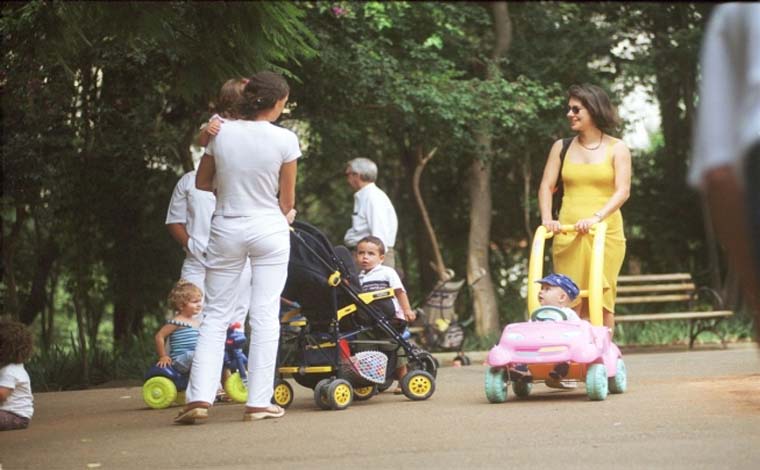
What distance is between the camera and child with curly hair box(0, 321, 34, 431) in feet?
27.8

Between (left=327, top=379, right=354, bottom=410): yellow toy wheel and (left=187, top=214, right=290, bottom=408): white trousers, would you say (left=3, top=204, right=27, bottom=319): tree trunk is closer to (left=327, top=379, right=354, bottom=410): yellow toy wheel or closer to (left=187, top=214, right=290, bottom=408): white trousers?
(left=327, top=379, right=354, bottom=410): yellow toy wheel

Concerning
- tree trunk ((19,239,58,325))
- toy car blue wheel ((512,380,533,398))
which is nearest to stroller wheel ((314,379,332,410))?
toy car blue wheel ((512,380,533,398))

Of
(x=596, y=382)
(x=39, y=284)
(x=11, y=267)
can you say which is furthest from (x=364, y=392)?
(x=39, y=284)

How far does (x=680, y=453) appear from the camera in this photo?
6.11 meters

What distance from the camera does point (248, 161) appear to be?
26.3ft

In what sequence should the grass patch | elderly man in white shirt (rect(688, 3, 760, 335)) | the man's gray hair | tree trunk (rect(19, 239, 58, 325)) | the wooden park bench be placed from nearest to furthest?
elderly man in white shirt (rect(688, 3, 760, 335))
the man's gray hair
the grass patch
the wooden park bench
tree trunk (rect(19, 239, 58, 325))

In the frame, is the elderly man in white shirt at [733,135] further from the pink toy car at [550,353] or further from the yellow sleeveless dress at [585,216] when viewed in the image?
the yellow sleeveless dress at [585,216]

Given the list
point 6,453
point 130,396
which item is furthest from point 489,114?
point 6,453

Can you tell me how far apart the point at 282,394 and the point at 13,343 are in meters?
1.81

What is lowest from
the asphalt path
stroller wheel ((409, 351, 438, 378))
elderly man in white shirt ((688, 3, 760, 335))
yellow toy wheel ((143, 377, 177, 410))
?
the asphalt path

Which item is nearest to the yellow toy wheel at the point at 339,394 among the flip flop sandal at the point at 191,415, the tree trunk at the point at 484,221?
the flip flop sandal at the point at 191,415

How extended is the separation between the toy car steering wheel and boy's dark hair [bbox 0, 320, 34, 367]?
326 centimetres

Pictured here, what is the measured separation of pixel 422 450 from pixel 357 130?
11916 millimetres

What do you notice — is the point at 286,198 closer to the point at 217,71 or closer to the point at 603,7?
the point at 217,71
